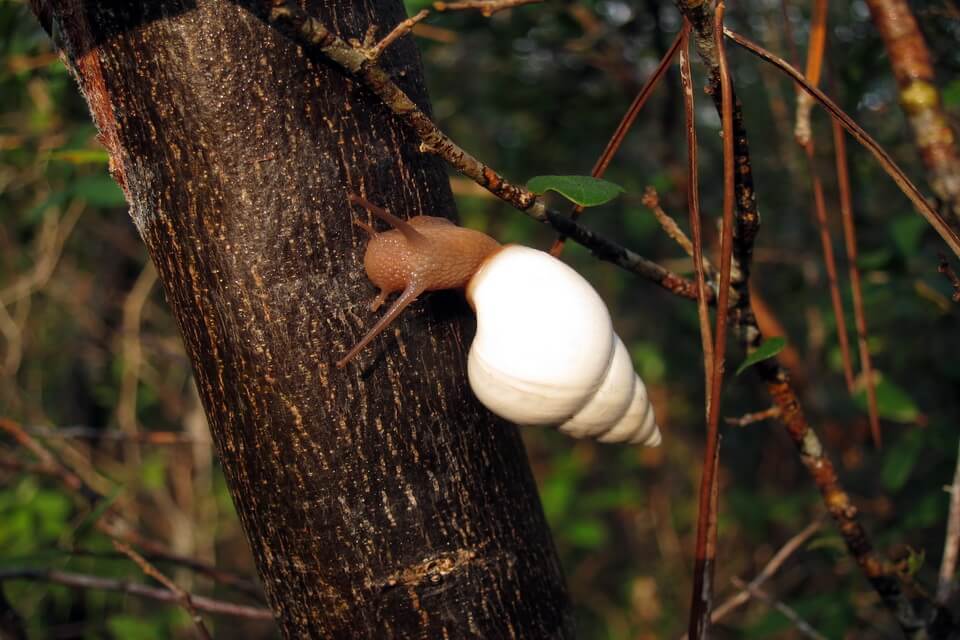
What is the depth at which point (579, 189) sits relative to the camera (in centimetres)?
76

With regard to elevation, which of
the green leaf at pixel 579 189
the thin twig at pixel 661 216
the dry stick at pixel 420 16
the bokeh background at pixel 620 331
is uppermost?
the dry stick at pixel 420 16

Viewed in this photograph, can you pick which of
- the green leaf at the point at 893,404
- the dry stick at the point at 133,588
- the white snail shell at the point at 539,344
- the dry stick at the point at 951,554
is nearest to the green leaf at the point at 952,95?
the green leaf at the point at 893,404

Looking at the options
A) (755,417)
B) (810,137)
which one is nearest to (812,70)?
(810,137)

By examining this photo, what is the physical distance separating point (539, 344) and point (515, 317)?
31 millimetres

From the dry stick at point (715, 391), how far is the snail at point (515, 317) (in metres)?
0.09

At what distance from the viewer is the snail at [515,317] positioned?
70 cm

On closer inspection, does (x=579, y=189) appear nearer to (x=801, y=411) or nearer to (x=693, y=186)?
(x=693, y=186)

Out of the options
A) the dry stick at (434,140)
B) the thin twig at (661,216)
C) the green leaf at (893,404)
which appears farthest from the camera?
the green leaf at (893,404)

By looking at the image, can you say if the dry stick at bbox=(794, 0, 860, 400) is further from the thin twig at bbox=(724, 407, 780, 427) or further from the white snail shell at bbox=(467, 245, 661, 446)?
the white snail shell at bbox=(467, 245, 661, 446)

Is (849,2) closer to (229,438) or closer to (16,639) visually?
(229,438)

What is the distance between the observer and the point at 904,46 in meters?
1.05

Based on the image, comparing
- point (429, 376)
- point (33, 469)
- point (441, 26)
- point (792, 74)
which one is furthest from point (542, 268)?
point (441, 26)

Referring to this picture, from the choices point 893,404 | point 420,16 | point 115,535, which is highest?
point 420,16

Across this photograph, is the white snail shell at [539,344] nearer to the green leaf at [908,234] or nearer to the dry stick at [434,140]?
the dry stick at [434,140]
